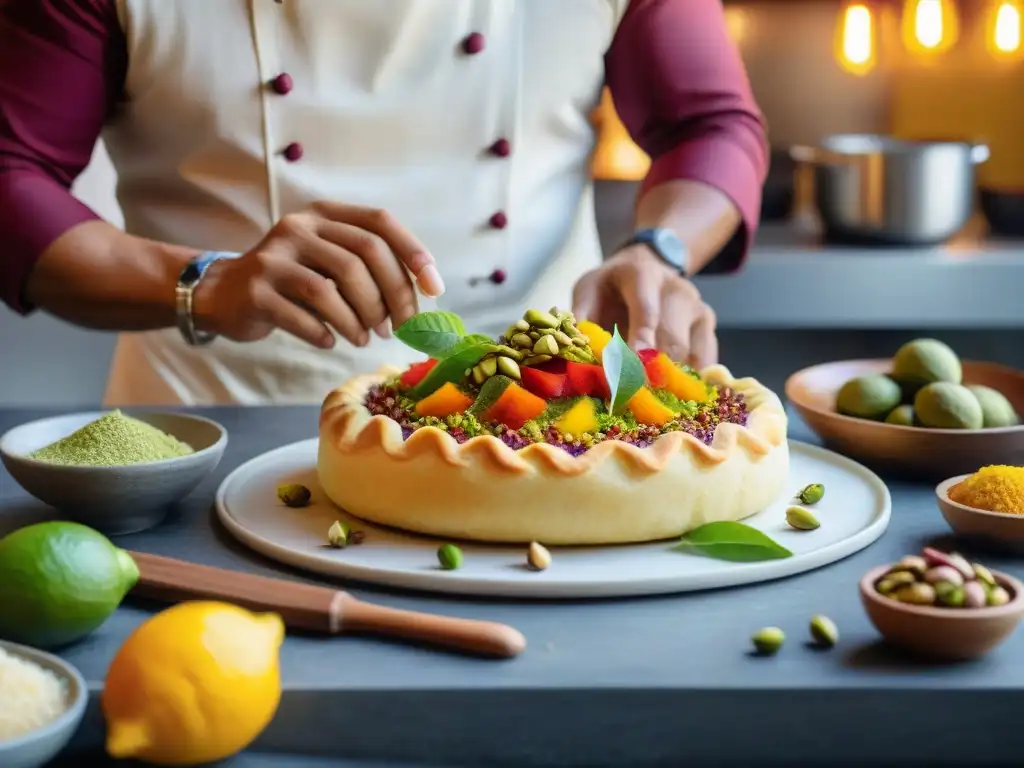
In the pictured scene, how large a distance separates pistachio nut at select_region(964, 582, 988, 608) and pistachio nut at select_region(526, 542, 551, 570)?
0.35 meters

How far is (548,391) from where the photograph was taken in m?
1.29

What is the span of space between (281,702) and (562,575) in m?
0.29

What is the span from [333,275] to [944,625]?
844mm

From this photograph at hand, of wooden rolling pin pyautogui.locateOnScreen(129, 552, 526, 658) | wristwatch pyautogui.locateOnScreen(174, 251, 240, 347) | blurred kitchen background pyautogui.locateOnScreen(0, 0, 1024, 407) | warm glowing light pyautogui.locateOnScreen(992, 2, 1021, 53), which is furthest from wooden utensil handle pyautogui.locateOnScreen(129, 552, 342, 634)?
warm glowing light pyautogui.locateOnScreen(992, 2, 1021, 53)

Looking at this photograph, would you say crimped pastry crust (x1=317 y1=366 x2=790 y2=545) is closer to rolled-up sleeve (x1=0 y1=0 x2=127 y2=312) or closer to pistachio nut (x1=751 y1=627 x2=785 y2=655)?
pistachio nut (x1=751 y1=627 x2=785 y2=655)

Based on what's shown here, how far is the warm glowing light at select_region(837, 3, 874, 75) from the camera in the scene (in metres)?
3.70

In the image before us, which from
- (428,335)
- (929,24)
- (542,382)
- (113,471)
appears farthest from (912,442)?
(929,24)

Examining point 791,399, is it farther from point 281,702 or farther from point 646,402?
point 281,702

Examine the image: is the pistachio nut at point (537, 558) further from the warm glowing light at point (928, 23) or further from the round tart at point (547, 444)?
the warm glowing light at point (928, 23)

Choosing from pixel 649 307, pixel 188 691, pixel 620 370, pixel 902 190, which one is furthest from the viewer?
pixel 902 190

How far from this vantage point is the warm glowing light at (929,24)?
3.64 m

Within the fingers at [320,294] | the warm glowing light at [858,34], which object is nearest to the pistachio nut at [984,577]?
the fingers at [320,294]

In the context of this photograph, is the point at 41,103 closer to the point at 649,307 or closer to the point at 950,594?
the point at 649,307

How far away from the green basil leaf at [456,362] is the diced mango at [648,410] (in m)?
0.16
